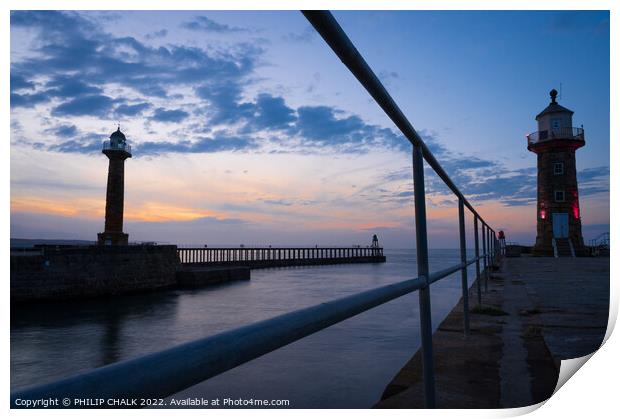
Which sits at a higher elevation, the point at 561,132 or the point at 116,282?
the point at 561,132

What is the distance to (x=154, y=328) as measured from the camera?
1276 centimetres

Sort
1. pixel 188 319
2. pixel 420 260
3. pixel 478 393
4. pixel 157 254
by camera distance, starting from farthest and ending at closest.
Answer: pixel 157 254, pixel 188 319, pixel 478 393, pixel 420 260

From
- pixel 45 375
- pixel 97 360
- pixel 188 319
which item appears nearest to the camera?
pixel 45 375

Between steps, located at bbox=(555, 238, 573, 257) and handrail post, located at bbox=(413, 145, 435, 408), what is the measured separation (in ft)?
71.3

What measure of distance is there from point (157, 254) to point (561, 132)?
21.2 metres

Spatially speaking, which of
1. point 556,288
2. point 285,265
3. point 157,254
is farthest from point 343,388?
point 285,265

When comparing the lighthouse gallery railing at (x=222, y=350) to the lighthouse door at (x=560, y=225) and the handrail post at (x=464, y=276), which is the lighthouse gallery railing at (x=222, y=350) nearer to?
the handrail post at (x=464, y=276)

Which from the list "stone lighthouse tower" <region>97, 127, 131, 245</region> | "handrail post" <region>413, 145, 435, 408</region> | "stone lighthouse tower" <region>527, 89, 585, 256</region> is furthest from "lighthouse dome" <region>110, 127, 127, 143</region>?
"handrail post" <region>413, 145, 435, 408</region>

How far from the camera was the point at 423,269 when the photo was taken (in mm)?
1519

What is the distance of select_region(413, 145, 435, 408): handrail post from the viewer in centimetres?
154

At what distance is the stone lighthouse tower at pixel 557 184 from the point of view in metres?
20.3

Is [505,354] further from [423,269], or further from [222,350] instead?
[222,350]

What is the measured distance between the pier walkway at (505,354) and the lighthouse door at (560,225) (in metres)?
18.4

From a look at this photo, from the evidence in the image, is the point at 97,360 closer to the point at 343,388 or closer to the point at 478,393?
the point at 343,388
